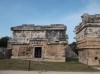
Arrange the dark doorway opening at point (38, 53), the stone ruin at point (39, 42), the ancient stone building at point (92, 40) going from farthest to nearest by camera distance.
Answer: the dark doorway opening at point (38, 53) < the stone ruin at point (39, 42) < the ancient stone building at point (92, 40)

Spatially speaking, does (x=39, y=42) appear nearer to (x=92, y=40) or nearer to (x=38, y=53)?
(x=38, y=53)

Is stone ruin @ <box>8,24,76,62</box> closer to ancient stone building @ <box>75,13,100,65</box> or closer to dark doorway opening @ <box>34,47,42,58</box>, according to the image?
dark doorway opening @ <box>34,47,42,58</box>

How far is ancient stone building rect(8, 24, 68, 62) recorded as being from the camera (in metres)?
25.2

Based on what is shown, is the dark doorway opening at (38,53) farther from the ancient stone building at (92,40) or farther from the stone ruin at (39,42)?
the ancient stone building at (92,40)

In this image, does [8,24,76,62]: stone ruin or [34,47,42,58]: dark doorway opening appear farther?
[34,47,42,58]: dark doorway opening

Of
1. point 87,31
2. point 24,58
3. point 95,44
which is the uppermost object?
point 87,31

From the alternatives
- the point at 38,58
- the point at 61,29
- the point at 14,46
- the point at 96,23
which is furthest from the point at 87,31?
the point at 14,46

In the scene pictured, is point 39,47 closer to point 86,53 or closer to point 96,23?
point 86,53

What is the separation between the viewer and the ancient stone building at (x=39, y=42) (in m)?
25.2

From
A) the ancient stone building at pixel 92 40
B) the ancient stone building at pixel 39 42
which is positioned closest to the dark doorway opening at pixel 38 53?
the ancient stone building at pixel 39 42

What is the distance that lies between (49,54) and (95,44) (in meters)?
5.90

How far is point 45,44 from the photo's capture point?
83.9 ft

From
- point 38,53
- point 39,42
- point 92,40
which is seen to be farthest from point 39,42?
point 92,40

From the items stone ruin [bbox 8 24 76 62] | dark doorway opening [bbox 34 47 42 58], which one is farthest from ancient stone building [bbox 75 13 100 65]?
dark doorway opening [bbox 34 47 42 58]
